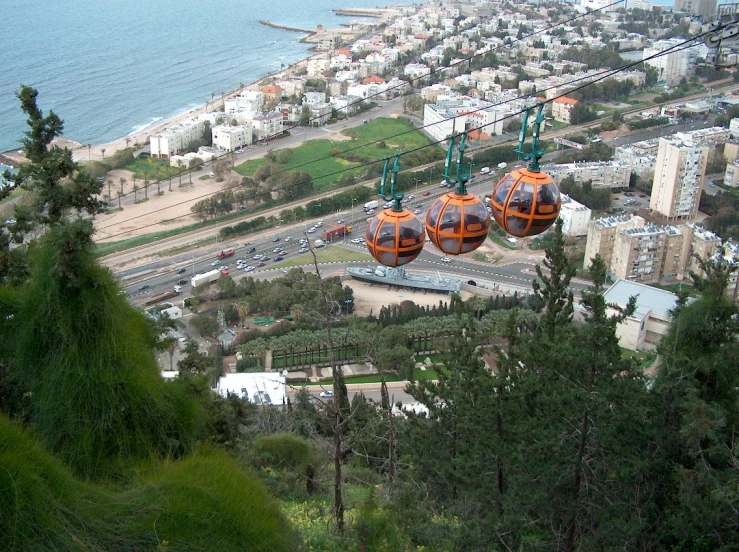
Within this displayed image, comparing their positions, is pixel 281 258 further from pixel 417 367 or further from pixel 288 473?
pixel 288 473

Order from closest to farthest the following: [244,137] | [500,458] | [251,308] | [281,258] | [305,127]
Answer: [500,458] < [251,308] < [281,258] < [244,137] < [305,127]

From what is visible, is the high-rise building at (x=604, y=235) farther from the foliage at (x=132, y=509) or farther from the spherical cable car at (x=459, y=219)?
the foliage at (x=132, y=509)

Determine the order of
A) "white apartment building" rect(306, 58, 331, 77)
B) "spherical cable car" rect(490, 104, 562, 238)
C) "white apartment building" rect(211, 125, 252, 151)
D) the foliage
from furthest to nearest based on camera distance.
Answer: "white apartment building" rect(306, 58, 331, 77) < "white apartment building" rect(211, 125, 252, 151) < "spherical cable car" rect(490, 104, 562, 238) < the foliage

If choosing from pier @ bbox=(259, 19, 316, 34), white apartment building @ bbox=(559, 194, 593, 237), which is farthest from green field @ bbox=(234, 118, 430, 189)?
pier @ bbox=(259, 19, 316, 34)

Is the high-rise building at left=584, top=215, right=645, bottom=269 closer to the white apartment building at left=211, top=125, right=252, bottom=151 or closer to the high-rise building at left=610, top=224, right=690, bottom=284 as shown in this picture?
the high-rise building at left=610, top=224, right=690, bottom=284

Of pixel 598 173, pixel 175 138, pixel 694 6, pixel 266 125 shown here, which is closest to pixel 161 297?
pixel 175 138

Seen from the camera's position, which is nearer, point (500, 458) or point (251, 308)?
point (500, 458)

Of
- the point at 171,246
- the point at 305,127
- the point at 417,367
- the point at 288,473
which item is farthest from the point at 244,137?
the point at 288,473

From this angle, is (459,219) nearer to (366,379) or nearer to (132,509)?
(132,509)

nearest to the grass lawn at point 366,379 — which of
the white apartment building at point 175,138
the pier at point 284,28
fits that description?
the white apartment building at point 175,138
